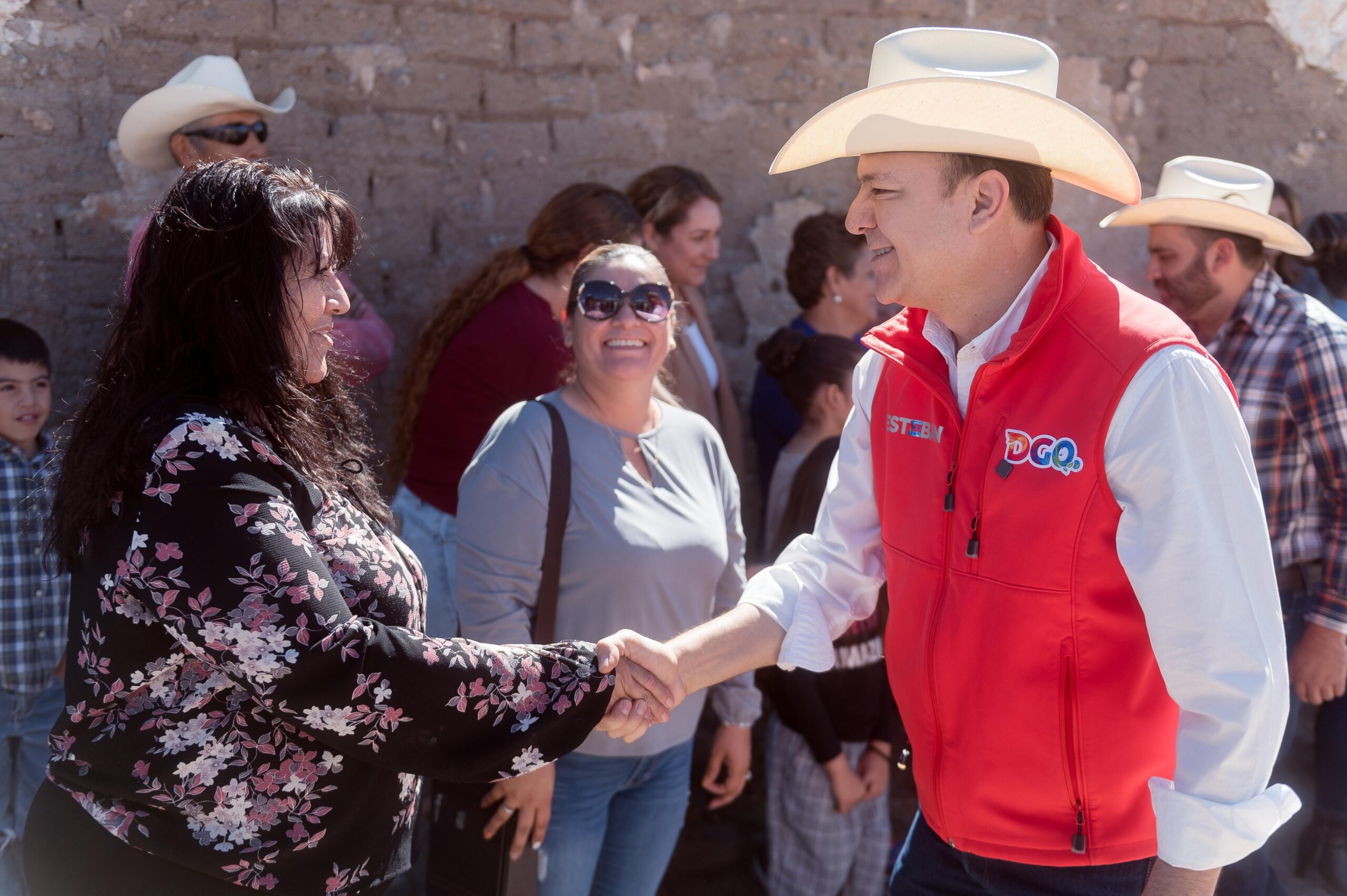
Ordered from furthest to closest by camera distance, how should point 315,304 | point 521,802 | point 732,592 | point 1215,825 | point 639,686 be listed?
point 732,592
point 521,802
point 639,686
point 315,304
point 1215,825

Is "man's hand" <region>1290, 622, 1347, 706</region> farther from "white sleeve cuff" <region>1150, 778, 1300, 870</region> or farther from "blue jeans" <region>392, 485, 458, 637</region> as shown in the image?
"blue jeans" <region>392, 485, 458, 637</region>

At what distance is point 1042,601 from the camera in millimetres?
1718

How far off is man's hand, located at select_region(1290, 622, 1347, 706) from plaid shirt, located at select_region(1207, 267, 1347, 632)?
40mm

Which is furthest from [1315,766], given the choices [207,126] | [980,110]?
[207,126]

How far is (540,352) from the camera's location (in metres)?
3.36

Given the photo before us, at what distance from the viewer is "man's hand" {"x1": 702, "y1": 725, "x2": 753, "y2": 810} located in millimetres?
2990

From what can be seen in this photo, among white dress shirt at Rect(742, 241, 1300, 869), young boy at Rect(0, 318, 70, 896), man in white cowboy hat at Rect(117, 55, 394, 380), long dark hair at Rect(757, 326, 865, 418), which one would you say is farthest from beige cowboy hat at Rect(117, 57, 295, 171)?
white dress shirt at Rect(742, 241, 1300, 869)

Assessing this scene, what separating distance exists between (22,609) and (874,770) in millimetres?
2381

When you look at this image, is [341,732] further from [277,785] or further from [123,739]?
[123,739]

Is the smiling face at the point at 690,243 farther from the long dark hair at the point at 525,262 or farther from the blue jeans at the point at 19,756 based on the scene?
the blue jeans at the point at 19,756

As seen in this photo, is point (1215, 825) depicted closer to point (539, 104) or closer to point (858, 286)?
point (858, 286)

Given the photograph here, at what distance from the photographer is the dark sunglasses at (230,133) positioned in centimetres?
329

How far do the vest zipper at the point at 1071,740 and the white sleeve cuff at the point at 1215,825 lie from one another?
172 mm

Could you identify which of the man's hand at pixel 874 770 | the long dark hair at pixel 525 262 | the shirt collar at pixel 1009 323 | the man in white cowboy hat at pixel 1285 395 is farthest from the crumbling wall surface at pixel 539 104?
the shirt collar at pixel 1009 323
